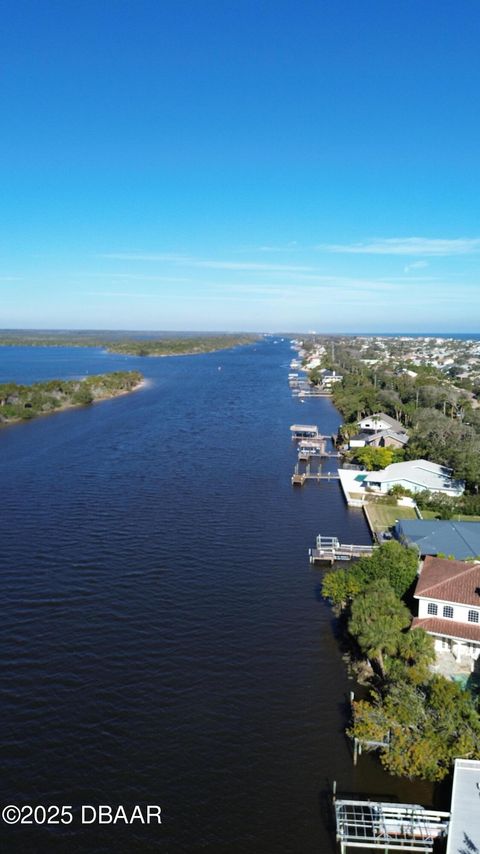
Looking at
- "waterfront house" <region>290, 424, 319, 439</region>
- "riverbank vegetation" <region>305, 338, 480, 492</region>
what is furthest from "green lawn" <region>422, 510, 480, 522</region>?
"waterfront house" <region>290, 424, 319, 439</region>

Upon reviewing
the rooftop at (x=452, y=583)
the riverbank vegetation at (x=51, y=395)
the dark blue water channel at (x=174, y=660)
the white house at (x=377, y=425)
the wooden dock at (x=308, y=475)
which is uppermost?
the riverbank vegetation at (x=51, y=395)

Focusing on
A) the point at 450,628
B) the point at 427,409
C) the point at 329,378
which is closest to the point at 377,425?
the point at 427,409

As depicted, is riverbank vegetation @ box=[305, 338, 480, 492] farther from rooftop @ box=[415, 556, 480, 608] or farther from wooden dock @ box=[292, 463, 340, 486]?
rooftop @ box=[415, 556, 480, 608]

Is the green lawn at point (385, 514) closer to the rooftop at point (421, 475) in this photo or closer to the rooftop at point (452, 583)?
the rooftop at point (421, 475)

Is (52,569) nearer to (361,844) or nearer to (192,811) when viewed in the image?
Answer: (192,811)

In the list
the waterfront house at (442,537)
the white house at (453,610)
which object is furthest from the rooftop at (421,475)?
the white house at (453,610)

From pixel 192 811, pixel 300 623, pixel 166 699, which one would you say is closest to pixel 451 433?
pixel 300 623

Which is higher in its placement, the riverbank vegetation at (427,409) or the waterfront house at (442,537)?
the riverbank vegetation at (427,409)
